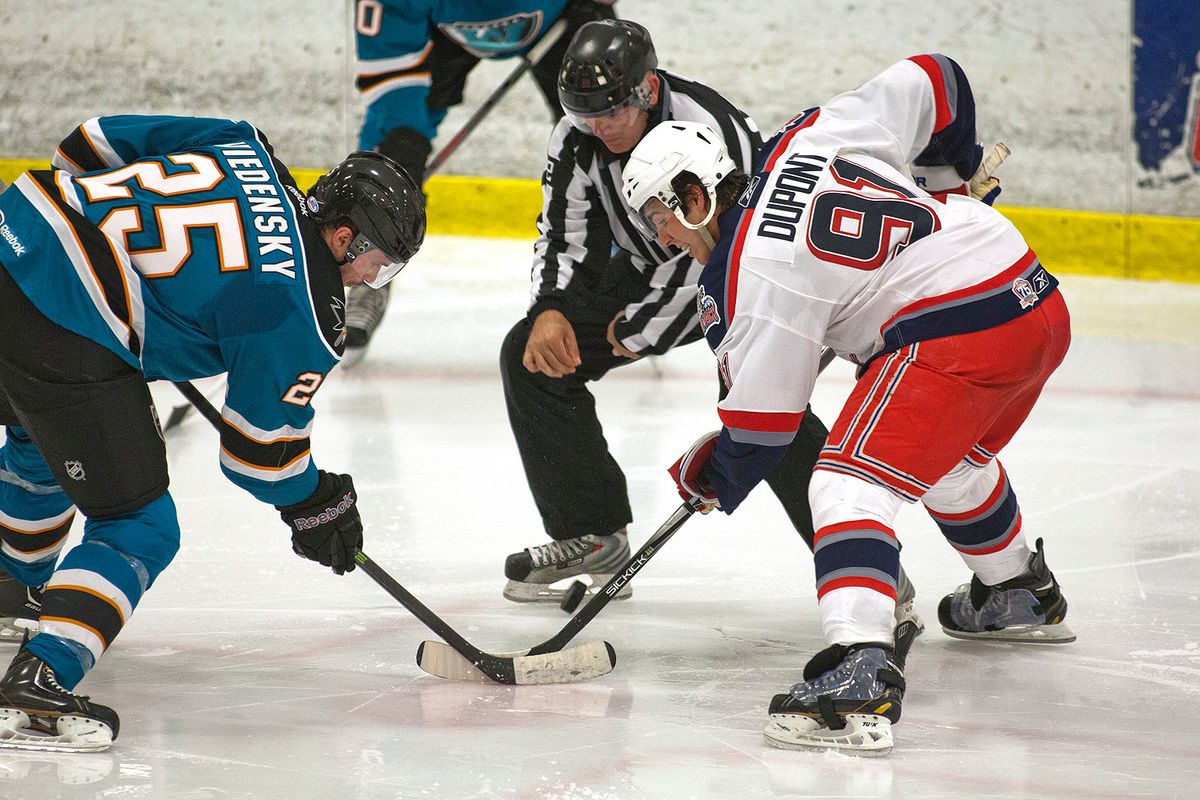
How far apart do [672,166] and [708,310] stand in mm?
216

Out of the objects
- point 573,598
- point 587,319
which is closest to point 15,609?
point 573,598

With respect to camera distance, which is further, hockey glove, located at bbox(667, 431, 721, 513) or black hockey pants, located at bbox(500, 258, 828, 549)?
black hockey pants, located at bbox(500, 258, 828, 549)

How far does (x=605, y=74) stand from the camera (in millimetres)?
2678

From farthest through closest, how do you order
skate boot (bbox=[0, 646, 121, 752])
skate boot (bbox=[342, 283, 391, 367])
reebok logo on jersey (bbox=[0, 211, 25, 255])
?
skate boot (bbox=[342, 283, 391, 367]) → reebok logo on jersey (bbox=[0, 211, 25, 255]) → skate boot (bbox=[0, 646, 121, 752])

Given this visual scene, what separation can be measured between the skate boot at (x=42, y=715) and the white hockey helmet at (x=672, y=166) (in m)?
1.06

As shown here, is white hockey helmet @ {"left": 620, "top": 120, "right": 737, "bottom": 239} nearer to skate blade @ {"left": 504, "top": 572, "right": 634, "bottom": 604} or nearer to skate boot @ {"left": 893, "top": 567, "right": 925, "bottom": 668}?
skate boot @ {"left": 893, "top": 567, "right": 925, "bottom": 668}

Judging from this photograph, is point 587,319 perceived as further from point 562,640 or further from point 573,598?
point 562,640

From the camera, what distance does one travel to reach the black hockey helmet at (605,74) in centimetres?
268

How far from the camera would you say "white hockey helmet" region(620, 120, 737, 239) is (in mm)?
2268

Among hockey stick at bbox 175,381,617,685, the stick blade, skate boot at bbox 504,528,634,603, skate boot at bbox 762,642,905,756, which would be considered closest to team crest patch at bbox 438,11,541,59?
skate boot at bbox 504,528,634,603

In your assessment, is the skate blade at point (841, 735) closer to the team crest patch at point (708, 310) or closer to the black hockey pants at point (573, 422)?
the team crest patch at point (708, 310)

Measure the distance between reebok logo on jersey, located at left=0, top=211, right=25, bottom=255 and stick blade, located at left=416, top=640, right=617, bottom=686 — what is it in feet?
2.78

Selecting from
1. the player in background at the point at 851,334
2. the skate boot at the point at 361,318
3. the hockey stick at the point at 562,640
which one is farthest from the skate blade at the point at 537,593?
the skate boot at the point at 361,318

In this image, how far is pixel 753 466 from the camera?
2.33 metres
